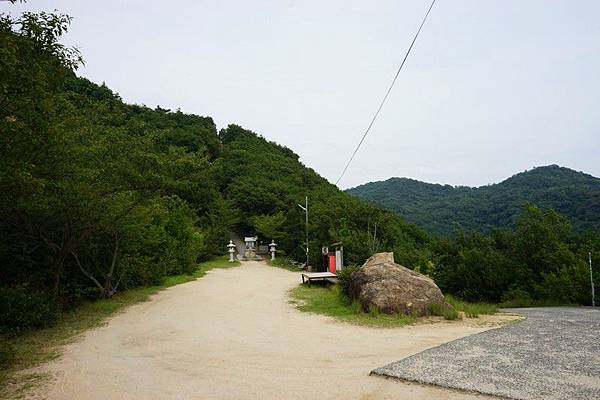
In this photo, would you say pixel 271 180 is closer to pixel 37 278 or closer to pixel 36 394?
pixel 37 278

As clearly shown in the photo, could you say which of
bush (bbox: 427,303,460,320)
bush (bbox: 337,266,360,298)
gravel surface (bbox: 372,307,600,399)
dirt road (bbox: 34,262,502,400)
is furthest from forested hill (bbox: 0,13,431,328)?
bush (bbox: 427,303,460,320)

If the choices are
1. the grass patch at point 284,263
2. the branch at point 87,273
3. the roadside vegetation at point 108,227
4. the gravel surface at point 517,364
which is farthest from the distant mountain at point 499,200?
the branch at point 87,273

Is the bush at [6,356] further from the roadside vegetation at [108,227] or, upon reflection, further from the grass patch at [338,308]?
the grass patch at [338,308]

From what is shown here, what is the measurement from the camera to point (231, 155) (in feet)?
150

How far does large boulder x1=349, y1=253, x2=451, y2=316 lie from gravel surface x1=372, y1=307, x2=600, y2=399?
2.18m

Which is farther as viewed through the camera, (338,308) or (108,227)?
(108,227)

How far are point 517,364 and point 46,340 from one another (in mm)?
7359

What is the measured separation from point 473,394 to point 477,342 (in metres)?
2.18

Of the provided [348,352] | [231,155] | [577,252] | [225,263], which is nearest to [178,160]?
[348,352]

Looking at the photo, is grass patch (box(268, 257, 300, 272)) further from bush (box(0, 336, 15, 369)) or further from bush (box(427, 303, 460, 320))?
bush (box(0, 336, 15, 369))

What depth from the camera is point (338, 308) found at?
31.7ft

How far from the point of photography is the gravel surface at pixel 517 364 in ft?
13.0

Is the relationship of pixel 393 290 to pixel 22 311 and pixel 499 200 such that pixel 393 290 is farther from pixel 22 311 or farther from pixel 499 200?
pixel 499 200

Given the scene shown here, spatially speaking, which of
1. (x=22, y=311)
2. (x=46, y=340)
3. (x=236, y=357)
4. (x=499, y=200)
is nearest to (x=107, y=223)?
(x=22, y=311)
